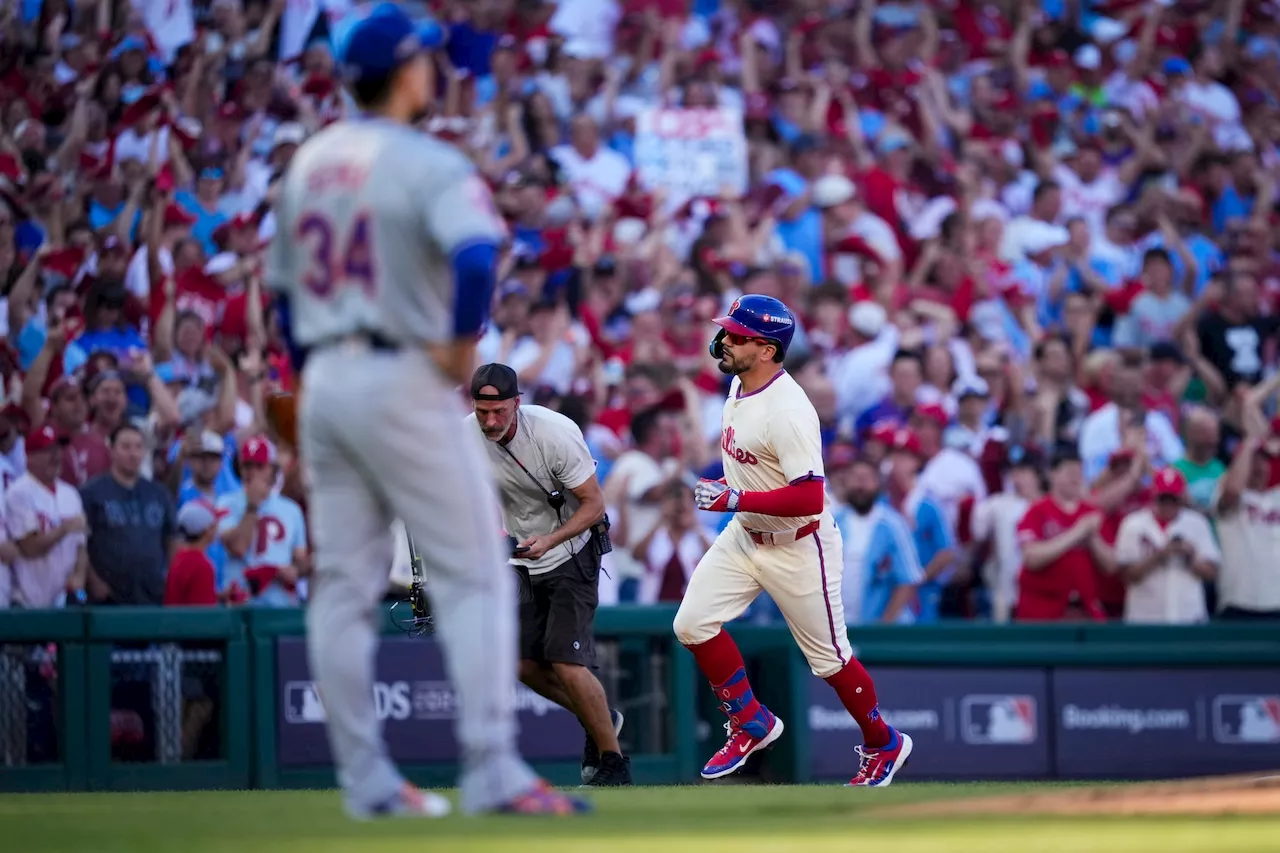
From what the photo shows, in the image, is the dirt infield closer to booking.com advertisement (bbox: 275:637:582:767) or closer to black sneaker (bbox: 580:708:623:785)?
black sneaker (bbox: 580:708:623:785)

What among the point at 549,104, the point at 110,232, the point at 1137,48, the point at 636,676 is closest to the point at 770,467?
the point at 636,676

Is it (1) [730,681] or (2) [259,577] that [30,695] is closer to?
(2) [259,577]

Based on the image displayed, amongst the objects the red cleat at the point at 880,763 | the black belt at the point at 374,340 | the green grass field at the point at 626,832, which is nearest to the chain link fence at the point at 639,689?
the red cleat at the point at 880,763

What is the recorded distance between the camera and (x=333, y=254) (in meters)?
5.25

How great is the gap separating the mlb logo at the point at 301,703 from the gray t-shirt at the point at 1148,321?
25.6 ft

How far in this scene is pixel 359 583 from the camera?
539 cm

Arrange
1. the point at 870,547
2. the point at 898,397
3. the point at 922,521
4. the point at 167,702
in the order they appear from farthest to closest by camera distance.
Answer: the point at 898,397, the point at 922,521, the point at 870,547, the point at 167,702

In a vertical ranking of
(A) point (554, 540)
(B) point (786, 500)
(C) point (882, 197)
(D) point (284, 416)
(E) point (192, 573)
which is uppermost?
(C) point (882, 197)

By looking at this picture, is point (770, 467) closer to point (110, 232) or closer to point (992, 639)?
point (992, 639)

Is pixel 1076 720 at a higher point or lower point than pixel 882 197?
lower

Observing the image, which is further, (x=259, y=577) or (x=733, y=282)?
(x=733, y=282)

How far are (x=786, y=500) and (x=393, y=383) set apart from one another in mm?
3885

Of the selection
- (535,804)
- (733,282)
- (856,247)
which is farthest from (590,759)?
(856,247)

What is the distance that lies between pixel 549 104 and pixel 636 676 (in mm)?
6217
